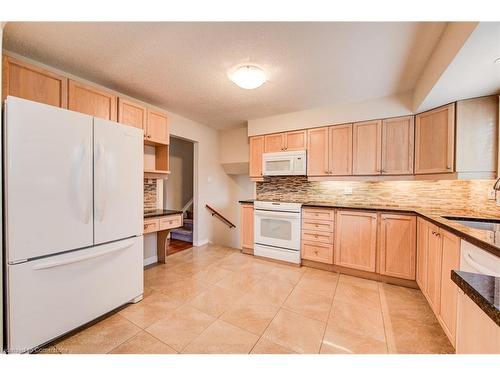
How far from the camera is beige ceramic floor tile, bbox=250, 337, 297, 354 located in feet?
4.80

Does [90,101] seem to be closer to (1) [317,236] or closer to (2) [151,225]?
(2) [151,225]

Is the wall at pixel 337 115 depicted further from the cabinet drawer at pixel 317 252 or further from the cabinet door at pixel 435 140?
the cabinet drawer at pixel 317 252

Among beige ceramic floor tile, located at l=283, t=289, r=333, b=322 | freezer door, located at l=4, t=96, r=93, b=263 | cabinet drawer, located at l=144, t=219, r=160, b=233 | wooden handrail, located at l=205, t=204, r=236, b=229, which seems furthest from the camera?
wooden handrail, located at l=205, t=204, r=236, b=229

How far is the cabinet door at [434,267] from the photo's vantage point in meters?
1.75

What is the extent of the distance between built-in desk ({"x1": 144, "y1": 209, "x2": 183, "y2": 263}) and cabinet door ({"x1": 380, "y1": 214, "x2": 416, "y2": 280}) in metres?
2.71

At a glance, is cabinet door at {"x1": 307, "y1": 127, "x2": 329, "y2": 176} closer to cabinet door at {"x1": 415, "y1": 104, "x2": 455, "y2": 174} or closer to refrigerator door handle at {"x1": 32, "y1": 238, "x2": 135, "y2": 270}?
cabinet door at {"x1": 415, "y1": 104, "x2": 455, "y2": 174}

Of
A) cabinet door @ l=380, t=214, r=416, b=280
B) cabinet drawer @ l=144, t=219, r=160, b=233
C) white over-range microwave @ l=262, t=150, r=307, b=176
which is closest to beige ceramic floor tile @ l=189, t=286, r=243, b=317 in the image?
cabinet drawer @ l=144, t=219, r=160, b=233

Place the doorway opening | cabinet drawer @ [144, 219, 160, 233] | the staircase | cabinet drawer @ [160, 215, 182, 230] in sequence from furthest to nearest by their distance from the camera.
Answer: the doorway opening
the staircase
cabinet drawer @ [160, 215, 182, 230]
cabinet drawer @ [144, 219, 160, 233]

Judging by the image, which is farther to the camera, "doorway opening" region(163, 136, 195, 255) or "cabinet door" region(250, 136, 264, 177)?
"doorway opening" region(163, 136, 195, 255)

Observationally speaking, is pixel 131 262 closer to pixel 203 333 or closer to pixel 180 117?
pixel 203 333

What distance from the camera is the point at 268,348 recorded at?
150 centimetres

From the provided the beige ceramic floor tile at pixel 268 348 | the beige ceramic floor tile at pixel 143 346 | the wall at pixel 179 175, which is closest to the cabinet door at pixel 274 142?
the wall at pixel 179 175

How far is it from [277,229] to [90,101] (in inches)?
111
